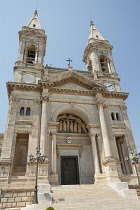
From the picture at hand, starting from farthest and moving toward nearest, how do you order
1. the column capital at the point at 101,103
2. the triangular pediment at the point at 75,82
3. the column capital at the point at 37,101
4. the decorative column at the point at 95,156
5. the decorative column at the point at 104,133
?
the triangular pediment at the point at 75,82, the column capital at the point at 101,103, the column capital at the point at 37,101, the decorative column at the point at 104,133, the decorative column at the point at 95,156

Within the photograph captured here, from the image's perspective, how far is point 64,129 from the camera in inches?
748

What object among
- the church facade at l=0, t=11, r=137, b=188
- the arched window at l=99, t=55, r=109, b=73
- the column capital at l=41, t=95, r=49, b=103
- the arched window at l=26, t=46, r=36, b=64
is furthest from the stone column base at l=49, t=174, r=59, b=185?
the arched window at l=99, t=55, r=109, b=73

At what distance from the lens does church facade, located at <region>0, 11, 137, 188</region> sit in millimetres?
14219

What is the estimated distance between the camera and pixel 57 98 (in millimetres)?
18266

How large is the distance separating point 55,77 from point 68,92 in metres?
2.43

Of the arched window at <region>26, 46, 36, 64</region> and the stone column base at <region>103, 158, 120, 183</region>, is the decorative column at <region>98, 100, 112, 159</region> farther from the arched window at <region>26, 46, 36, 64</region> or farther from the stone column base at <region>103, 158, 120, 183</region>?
the arched window at <region>26, 46, 36, 64</region>

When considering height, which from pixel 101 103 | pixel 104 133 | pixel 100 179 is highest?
pixel 101 103

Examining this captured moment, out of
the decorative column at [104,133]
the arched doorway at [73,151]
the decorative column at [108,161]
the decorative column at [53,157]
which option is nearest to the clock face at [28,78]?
the arched doorway at [73,151]

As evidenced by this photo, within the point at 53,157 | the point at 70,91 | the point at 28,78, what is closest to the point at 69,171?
the point at 53,157

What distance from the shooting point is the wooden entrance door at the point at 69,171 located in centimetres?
1602

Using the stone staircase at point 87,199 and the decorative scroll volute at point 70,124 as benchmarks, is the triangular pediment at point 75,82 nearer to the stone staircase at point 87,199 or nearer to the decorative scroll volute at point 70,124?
the decorative scroll volute at point 70,124

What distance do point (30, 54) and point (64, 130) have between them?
13.4 m

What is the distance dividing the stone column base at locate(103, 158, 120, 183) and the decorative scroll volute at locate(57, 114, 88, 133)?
5333mm

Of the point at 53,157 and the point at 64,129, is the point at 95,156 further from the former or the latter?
the point at 64,129
